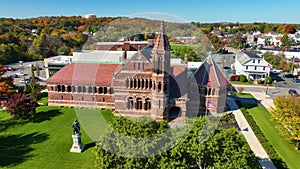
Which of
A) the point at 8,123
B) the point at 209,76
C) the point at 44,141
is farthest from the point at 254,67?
the point at 8,123

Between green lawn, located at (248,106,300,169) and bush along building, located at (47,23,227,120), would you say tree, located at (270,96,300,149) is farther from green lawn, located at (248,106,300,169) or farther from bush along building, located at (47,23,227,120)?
bush along building, located at (47,23,227,120)

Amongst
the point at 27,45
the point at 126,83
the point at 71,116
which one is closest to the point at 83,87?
the point at 71,116

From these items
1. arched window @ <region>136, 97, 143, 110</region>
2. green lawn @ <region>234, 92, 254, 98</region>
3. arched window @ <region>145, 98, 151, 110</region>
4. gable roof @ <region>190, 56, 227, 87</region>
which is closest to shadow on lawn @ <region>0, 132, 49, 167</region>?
arched window @ <region>136, 97, 143, 110</region>

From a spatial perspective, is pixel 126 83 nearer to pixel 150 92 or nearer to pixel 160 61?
pixel 150 92

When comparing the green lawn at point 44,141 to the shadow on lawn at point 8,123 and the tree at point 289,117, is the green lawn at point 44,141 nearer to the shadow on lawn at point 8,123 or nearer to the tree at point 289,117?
the shadow on lawn at point 8,123

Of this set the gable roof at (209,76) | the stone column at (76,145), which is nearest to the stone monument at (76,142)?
the stone column at (76,145)

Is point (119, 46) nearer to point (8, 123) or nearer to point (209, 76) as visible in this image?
point (209, 76)
